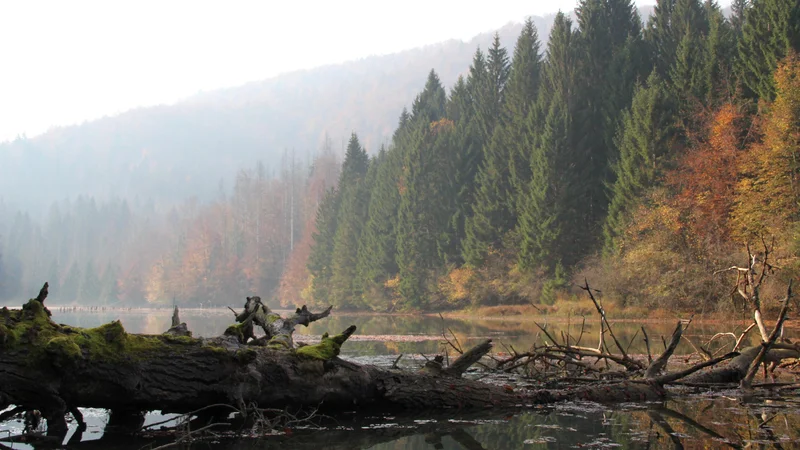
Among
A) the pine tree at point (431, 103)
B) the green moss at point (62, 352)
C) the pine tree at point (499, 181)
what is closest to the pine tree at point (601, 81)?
the pine tree at point (499, 181)

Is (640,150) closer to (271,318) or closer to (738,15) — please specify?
(271,318)

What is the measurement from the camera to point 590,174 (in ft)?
153

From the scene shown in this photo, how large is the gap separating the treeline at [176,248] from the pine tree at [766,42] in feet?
206

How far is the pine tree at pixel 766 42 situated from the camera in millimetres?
33134

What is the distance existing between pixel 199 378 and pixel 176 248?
362ft

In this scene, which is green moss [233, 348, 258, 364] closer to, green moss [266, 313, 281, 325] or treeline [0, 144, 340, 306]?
green moss [266, 313, 281, 325]

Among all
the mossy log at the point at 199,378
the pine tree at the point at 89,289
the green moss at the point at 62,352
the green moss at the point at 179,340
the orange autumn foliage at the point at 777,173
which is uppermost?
the orange autumn foliage at the point at 777,173

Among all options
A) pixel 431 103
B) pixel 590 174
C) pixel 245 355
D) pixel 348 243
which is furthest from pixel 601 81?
pixel 245 355

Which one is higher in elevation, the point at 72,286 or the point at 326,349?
the point at 326,349

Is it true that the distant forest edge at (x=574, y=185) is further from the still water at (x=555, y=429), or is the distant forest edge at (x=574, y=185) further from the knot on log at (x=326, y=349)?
the knot on log at (x=326, y=349)

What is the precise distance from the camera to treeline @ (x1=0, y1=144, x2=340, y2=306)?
91312 mm

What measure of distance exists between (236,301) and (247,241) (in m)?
9.66

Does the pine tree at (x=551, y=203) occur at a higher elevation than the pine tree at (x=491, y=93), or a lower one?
lower

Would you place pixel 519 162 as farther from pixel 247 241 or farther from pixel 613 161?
pixel 247 241
